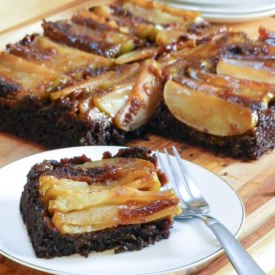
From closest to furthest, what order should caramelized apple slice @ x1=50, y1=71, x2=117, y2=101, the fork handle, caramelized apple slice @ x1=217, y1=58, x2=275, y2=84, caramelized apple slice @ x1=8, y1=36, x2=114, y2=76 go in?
the fork handle < caramelized apple slice @ x1=50, y1=71, x2=117, y2=101 < caramelized apple slice @ x1=217, y1=58, x2=275, y2=84 < caramelized apple slice @ x1=8, y1=36, x2=114, y2=76

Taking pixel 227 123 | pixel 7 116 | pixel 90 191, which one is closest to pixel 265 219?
pixel 227 123

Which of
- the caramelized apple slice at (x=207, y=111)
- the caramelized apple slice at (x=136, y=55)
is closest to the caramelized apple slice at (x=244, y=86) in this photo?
the caramelized apple slice at (x=207, y=111)

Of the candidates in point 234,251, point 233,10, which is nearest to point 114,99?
point 234,251

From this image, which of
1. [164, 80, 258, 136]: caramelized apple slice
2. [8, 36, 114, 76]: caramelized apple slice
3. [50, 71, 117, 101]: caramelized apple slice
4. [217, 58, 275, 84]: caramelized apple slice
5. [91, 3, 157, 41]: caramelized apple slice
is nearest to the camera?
[164, 80, 258, 136]: caramelized apple slice

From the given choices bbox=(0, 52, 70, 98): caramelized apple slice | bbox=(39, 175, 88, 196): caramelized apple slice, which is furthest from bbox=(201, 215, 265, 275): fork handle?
bbox=(0, 52, 70, 98): caramelized apple slice

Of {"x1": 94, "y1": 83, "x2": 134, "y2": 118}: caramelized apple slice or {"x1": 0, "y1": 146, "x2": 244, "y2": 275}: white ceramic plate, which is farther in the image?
{"x1": 94, "y1": 83, "x2": 134, "y2": 118}: caramelized apple slice

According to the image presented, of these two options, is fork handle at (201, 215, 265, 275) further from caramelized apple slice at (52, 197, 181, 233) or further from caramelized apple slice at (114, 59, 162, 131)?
caramelized apple slice at (114, 59, 162, 131)

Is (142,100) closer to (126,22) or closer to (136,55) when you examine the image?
(136,55)
